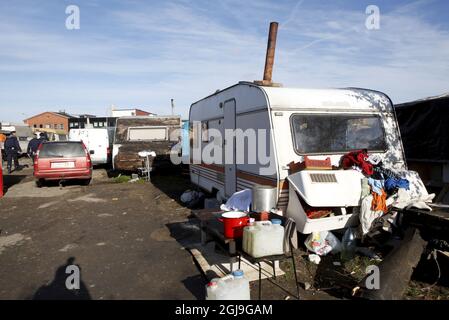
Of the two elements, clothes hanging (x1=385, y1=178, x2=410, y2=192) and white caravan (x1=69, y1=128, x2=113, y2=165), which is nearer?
clothes hanging (x1=385, y1=178, x2=410, y2=192)

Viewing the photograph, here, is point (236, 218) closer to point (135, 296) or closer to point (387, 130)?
point (135, 296)

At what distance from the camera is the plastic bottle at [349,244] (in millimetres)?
5252

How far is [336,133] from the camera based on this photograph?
20.0 feet

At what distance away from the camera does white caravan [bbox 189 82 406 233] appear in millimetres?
5273

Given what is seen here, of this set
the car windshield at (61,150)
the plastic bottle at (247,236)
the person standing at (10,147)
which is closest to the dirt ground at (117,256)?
the plastic bottle at (247,236)

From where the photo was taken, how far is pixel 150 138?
14.4 meters

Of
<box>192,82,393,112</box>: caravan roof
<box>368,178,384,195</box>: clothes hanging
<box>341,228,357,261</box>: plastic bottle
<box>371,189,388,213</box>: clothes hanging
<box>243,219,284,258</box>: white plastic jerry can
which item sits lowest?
<box>341,228,357,261</box>: plastic bottle

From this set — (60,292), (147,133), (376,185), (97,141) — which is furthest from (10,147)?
(376,185)

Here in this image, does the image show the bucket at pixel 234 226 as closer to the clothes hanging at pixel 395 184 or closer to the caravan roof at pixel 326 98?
the caravan roof at pixel 326 98

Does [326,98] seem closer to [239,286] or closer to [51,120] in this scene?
[239,286]

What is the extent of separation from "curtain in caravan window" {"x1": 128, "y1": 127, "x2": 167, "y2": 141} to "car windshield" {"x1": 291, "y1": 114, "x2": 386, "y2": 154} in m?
9.57

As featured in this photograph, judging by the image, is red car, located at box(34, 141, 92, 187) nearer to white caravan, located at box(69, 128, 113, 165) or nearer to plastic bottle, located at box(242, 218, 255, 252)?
white caravan, located at box(69, 128, 113, 165)

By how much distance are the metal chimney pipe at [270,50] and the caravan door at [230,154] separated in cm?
160

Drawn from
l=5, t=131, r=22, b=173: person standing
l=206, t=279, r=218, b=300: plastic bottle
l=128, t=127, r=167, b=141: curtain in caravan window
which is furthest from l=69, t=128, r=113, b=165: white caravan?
l=206, t=279, r=218, b=300: plastic bottle
